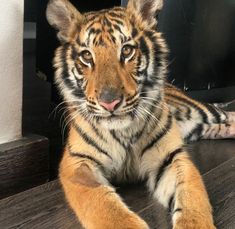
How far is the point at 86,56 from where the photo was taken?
122 centimetres

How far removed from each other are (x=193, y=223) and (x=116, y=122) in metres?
0.34

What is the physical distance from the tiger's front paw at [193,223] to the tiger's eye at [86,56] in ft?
1.60

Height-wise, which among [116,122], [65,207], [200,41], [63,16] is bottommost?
[65,207]

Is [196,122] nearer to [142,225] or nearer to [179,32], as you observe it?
[179,32]

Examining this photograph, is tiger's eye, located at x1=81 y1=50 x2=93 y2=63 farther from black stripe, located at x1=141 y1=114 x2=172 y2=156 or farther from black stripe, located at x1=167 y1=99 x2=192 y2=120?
black stripe, located at x1=167 y1=99 x2=192 y2=120

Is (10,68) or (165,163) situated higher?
(10,68)

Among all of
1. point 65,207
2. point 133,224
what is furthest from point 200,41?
point 133,224

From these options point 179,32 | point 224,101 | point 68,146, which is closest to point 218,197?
point 68,146

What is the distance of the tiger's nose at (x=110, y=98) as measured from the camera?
3.63 ft

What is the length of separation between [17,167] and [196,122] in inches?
30.8

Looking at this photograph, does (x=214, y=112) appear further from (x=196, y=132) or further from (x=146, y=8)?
(x=146, y=8)

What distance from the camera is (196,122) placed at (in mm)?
1837

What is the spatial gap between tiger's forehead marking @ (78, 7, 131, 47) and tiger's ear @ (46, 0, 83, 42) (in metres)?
0.04

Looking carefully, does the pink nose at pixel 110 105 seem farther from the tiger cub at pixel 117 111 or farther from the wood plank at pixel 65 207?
the wood plank at pixel 65 207
